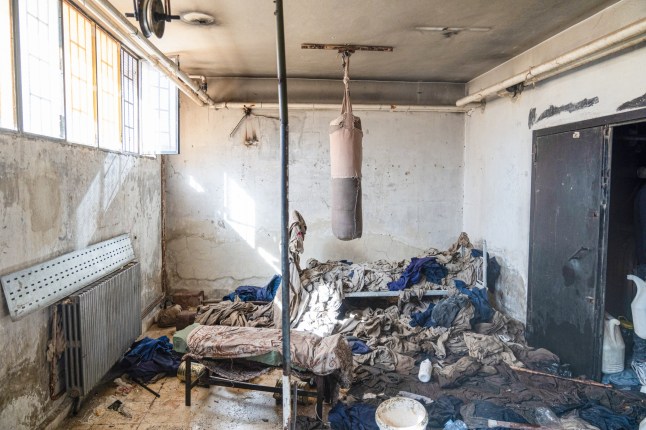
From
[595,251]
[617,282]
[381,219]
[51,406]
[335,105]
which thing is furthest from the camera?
[381,219]

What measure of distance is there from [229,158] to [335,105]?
173 centimetres

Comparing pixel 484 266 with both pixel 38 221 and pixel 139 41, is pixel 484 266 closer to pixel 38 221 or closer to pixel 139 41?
pixel 139 41

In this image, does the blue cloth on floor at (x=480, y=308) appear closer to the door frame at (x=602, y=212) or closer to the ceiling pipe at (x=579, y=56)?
the door frame at (x=602, y=212)

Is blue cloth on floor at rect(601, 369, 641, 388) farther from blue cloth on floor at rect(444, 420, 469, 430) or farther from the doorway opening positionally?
blue cloth on floor at rect(444, 420, 469, 430)

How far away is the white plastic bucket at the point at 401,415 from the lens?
2.53 metres

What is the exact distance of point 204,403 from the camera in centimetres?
344

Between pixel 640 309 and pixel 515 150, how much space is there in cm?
212

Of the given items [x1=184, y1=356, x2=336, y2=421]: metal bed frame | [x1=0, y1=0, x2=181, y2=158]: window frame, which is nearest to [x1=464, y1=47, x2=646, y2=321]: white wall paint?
[x1=184, y1=356, x2=336, y2=421]: metal bed frame

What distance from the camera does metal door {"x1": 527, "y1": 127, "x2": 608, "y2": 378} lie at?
358 centimetres

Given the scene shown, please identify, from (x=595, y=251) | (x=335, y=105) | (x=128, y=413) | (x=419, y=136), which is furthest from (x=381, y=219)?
(x=128, y=413)

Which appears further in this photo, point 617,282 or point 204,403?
point 617,282

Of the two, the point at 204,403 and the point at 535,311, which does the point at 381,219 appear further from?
the point at 204,403

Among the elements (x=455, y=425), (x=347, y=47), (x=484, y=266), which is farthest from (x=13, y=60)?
(x=484, y=266)

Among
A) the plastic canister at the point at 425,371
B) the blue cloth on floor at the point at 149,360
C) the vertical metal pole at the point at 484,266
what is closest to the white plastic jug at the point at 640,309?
the vertical metal pole at the point at 484,266
